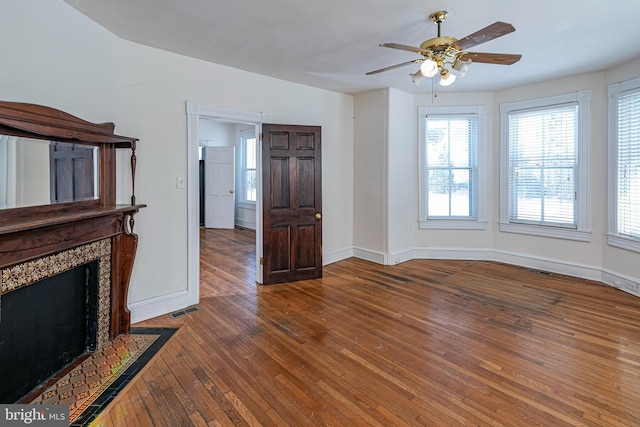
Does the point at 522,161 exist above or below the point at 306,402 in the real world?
above

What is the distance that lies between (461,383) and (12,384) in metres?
2.82

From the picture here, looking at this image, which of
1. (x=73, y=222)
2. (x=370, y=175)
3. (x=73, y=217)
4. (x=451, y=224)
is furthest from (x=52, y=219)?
(x=451, y=224)

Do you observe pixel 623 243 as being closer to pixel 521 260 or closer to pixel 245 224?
pixel 521 260

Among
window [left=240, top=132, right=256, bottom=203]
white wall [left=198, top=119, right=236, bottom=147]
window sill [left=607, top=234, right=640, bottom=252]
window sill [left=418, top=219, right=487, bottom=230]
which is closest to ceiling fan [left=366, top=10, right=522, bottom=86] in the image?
window sill [left=607, top=234, right=640, bottom=252]

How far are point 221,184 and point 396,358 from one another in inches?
285

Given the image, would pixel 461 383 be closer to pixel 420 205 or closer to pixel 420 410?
pixel 420 410

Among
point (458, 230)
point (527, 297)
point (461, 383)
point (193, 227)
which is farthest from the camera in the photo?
point (458, 230)

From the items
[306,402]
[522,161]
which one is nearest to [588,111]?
[522,161]

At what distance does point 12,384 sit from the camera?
1.93 m

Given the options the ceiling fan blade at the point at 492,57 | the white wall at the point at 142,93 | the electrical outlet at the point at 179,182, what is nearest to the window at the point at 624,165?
the ceiling fan blade at the point at 492,57

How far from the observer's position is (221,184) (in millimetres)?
8719

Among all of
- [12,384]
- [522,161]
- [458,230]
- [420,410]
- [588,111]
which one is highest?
[588,111]

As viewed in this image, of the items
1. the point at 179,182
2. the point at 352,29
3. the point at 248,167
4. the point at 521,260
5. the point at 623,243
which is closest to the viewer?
the point at 352,29

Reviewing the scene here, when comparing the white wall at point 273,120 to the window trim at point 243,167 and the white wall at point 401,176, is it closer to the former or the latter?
the white wall at point 401,176
